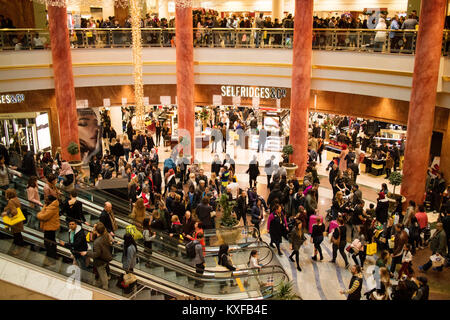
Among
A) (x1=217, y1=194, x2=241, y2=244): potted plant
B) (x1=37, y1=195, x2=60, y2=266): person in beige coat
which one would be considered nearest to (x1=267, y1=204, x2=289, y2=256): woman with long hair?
(x1=217, y1=194, x2=241, y2=244): potted plant

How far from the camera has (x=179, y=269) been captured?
8.70 meters

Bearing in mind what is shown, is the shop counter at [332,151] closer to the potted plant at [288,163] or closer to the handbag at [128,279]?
the potted plant at [288,163]

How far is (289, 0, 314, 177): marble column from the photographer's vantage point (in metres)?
15.5

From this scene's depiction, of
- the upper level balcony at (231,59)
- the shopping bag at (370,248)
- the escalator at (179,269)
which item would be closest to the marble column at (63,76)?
the upper level balcony at (231,59)

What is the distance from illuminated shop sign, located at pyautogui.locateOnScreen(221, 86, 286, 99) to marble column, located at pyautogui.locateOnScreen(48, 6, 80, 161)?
20.2ft

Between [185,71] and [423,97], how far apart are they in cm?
864

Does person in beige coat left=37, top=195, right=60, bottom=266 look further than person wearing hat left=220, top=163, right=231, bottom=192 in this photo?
No

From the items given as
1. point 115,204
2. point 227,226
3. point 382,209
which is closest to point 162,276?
point 227,226

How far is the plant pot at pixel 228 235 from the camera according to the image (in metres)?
11.5

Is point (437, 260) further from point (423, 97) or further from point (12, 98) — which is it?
point (12, 98)

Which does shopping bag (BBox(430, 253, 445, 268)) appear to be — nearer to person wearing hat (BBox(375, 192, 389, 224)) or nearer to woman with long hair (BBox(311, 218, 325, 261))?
person wearing hat (BBox(375, 192, 389, 224))

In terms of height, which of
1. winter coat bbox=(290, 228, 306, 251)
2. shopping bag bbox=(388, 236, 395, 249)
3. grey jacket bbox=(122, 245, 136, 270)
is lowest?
shopping bag bbox=(388, 236, 395, 249)

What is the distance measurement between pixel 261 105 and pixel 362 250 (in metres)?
10.2

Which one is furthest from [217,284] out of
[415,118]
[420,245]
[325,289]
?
[415,118]
